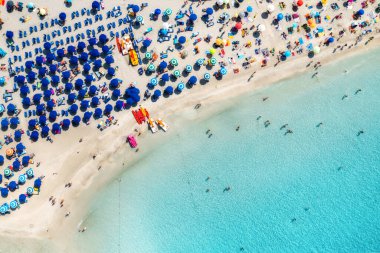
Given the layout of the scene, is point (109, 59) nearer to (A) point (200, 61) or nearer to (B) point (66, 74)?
(B) point (66, 74)

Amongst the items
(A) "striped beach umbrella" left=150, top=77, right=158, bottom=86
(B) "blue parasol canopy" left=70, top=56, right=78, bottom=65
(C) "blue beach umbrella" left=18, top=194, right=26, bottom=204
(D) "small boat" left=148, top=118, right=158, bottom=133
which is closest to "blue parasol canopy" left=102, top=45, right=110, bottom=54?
(B) "blue parasol canopy" left=70, top=56, right=78, bottom=65

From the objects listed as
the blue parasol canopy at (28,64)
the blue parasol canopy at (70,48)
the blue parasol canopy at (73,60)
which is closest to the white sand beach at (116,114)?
the blue parasol canopy at (28,64)

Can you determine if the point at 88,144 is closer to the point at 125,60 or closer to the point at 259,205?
the point at 125,60

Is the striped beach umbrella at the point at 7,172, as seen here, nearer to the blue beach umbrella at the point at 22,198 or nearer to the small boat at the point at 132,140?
the blue beach umbrella at the point at 22,198

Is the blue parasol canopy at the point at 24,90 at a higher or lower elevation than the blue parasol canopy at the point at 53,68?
lower

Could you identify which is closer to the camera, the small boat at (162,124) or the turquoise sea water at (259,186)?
the small boat at (162,124)

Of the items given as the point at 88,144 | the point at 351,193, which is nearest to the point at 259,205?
the point at 351,193

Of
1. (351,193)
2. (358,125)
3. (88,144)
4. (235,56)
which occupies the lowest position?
(351,193)
